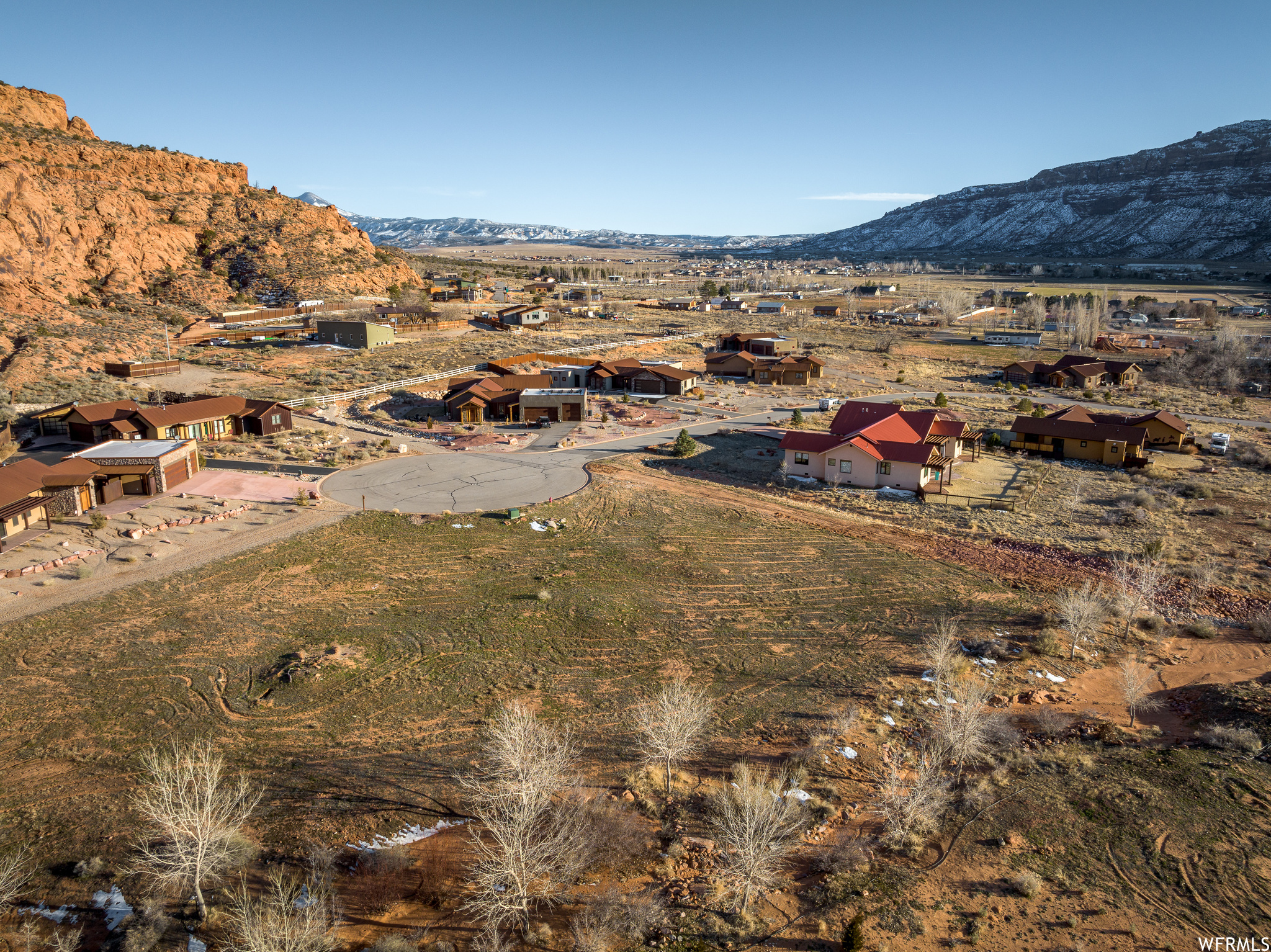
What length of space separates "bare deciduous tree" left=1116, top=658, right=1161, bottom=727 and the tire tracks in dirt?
18.0 ft

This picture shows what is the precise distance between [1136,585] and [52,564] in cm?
4054

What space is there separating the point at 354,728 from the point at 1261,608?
99.2 feet

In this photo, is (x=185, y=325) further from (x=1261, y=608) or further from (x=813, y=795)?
(x=1261, y=608)

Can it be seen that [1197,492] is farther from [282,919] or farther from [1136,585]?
[282,919]

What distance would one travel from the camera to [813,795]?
1602 cm

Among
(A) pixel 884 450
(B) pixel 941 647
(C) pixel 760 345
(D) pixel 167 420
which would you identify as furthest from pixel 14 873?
(C) pixel 760 345

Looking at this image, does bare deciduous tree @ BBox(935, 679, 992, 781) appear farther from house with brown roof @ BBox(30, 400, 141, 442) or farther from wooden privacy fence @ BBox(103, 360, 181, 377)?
wooden privacy fence @ BBox(103, 360, 181, 377)

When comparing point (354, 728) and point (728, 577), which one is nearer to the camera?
point (354, 728)

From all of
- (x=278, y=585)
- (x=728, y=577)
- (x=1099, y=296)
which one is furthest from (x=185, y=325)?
(x=1099, y=296)

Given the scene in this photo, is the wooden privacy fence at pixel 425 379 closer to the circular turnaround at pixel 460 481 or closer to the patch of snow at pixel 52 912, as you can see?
the circular turnaround at pixel 460 481

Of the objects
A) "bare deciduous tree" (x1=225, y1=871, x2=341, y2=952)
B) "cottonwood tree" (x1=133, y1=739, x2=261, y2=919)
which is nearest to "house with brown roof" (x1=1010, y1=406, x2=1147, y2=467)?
"bare deciduous tree" (x1=225, y1=871, x2=341, y2=952)

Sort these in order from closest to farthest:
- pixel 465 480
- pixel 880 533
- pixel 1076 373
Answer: pixel 880 533
pixel 465 480
pixel 1076 373

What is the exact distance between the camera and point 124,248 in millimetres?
87875

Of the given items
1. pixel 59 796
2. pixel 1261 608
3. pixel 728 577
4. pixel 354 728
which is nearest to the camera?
pixel 59 796
